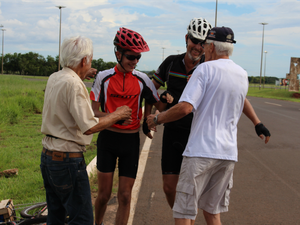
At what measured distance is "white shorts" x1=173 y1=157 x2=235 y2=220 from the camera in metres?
2.72

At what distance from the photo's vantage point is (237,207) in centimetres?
457

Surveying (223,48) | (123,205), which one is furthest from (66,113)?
(223,48)

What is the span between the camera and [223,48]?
288cm

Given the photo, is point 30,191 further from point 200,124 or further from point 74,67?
point 200,124

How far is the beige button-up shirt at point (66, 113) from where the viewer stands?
8.70 ft

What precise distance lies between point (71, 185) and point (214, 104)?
146cm

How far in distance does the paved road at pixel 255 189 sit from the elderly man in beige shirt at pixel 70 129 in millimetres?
1471

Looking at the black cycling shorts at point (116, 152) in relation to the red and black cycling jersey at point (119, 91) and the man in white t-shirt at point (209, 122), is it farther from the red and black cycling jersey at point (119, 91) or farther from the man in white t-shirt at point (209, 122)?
the man in white t-shirt at point (209, 122)

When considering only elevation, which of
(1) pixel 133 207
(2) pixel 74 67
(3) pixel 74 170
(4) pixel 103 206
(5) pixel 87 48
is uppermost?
(5) pixel 87 48

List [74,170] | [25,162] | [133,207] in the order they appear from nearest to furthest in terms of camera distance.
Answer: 1. [74,170]
2. [133,207]
3. [25,162]

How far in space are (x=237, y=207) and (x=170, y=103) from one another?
6.54 ft

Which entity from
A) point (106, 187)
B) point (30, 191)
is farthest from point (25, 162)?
point (106, 187)

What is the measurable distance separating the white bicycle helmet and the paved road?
2400 millimetres

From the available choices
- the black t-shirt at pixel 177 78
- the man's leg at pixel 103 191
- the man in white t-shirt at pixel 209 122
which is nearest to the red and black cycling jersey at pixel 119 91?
the black t-shirt at pixel 177 78
